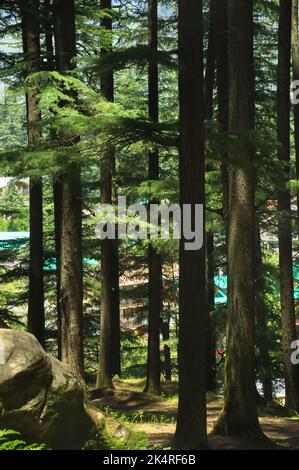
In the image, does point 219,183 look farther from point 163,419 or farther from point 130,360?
point 130,360

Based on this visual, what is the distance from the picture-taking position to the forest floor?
999 cm

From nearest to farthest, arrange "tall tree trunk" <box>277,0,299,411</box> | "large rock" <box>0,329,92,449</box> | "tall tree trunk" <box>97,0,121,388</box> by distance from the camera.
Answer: "large rock" <box>0,329,92,449</box>, "tall tree trunk" <box>277,0,299,411</box>, "tall tree trunk" <box>97,0,121,388</box>

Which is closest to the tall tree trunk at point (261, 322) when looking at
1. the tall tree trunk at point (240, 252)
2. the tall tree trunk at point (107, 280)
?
the tall tree trunk at point (107, 280)

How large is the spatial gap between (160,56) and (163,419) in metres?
7.57

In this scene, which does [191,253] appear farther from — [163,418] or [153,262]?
[153,262]

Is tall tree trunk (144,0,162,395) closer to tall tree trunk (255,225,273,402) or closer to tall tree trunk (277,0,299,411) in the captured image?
tall tree trunk (255,225,273,402)

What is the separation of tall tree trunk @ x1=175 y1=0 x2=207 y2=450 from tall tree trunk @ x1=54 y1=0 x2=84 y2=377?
245cm

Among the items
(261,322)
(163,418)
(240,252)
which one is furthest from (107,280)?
(240,252)

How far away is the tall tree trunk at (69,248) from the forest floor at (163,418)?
4.58ft

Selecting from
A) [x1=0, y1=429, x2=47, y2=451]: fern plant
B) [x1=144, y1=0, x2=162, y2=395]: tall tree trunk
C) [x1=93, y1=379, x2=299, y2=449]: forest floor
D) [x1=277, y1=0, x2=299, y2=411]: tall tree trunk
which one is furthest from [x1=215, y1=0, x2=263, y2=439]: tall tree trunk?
[x1=144, y1=0, x2=162, y2=395]: tall tree trunk

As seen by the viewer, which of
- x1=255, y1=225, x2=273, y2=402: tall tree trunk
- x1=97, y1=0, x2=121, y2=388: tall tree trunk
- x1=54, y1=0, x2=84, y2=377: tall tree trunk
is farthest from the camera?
x1=255, y1=225, x2=273, y2=402: tall tree trunk

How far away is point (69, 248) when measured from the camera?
10398 millimetres

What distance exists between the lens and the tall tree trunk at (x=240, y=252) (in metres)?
10.5

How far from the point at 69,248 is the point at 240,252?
2.96 meters
